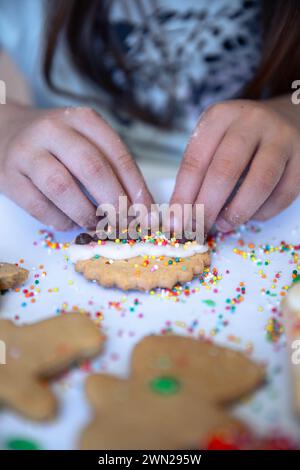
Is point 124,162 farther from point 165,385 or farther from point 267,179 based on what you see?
point 165,385

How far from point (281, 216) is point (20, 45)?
0.92 metres

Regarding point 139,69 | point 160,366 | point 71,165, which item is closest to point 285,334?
point 160,366

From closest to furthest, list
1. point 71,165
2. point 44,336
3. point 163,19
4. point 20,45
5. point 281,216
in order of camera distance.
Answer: point 44,336 → point 71,165 → point 281,216 → point 163,19 → point 20,45

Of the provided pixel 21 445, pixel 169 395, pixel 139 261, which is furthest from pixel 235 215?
pixel 21 445

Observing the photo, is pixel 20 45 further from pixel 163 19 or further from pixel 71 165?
pixel 71 165

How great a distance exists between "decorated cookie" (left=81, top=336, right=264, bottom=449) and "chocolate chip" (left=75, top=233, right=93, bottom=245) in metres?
0.28

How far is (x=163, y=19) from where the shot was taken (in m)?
1.27

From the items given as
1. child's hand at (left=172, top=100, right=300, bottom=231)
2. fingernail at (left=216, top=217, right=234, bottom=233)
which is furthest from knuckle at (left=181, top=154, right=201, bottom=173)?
fingernail at (left=216, top=217, right=234, bottom=233)

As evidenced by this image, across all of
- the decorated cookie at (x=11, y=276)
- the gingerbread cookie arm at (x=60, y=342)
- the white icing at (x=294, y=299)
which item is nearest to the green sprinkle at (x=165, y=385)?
the gingerbread cookie arm at (x=60, y=342)

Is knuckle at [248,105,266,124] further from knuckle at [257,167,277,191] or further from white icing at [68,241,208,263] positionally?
white icing at [68,241,208,263]

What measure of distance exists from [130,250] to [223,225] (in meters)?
0.18

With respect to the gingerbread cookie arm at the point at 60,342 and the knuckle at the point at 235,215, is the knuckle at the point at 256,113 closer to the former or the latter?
the knuckle at the point at 235,215

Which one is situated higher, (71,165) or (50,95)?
(50,95)

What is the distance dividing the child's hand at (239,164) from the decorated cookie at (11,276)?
0.29 meters
